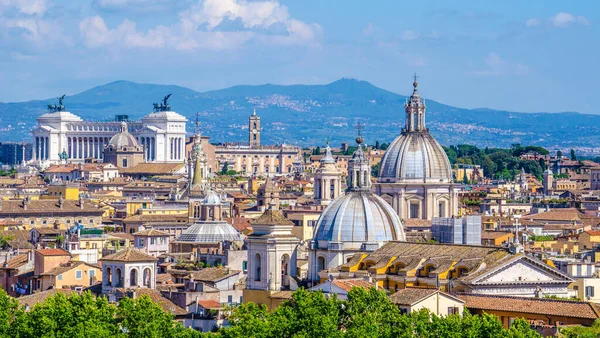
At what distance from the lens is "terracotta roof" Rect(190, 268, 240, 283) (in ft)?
185

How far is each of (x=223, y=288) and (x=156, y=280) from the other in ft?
10.3

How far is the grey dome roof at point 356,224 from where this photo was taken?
54.4 m

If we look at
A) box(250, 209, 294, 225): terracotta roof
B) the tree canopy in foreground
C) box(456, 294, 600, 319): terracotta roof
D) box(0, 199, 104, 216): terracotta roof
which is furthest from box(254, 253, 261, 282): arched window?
box(0, 199, 104, 216): terracotta roof

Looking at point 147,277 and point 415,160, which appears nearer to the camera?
point 147,277

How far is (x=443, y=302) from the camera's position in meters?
46.0

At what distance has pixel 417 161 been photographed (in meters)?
76.4

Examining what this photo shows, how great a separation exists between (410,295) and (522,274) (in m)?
3.95

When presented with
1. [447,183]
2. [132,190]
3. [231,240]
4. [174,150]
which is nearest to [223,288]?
[231,240]

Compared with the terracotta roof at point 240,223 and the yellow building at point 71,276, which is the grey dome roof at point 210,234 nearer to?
the terracotta roof at point 240,223

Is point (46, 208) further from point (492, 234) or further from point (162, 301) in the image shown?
point (162, 301)

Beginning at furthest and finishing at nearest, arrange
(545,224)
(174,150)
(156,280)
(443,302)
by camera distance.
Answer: (174,150)
(545,224)
(156,280)
(443,302)

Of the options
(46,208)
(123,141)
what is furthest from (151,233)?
(123,141)

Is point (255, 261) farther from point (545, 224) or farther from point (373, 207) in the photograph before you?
point (545, 224)

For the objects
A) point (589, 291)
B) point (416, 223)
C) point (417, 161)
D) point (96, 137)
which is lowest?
point (589, 291)
